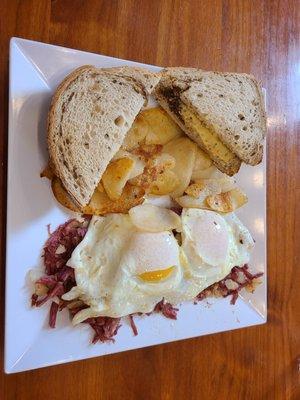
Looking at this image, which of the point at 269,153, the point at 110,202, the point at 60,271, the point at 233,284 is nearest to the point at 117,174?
the point at 110,202

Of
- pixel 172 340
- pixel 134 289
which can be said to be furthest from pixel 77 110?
pixel 172 340

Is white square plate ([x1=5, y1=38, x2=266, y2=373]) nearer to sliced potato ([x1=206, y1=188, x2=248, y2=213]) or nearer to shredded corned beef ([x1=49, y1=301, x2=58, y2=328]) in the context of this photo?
shredded corned beef ([x1=49, y1=301, x2=58, y2=328])

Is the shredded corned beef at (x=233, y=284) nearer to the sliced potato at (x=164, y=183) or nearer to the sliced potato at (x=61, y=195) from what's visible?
the sliced potato at (x=164, y=183)

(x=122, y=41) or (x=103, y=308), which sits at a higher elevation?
(x=122, y=41)

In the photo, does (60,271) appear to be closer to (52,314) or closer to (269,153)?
(52,314)

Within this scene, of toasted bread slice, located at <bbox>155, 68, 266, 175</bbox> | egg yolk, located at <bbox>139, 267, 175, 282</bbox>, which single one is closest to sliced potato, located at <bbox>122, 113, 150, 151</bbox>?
toasted bread slice, located at <bbox>155, 68, 266, 175</bbox>

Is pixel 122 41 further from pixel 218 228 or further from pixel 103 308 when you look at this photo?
pixel 103 308
